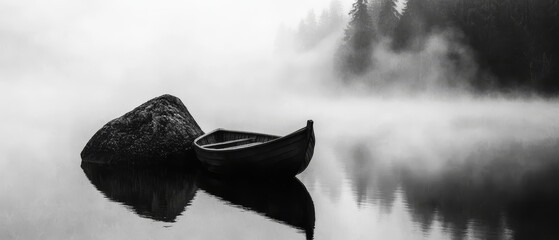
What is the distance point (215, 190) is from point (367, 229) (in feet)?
17.0

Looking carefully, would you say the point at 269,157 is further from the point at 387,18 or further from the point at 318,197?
the point at 387,18

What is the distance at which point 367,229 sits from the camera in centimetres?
Result: 934

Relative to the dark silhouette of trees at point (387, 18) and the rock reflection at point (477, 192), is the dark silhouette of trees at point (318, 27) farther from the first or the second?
the rock reflection at point (477, 192)

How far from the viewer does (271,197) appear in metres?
11.9

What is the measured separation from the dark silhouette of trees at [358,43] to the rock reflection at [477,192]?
1443 inches

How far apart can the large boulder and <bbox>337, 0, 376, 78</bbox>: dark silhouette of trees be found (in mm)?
40923

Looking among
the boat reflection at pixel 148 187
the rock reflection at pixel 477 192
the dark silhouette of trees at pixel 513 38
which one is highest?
the dark silhouette of trees at pixel 513 38

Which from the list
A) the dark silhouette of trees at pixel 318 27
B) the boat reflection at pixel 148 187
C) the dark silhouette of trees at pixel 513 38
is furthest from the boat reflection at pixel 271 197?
the dark silhouette of trees at pixel 318 27

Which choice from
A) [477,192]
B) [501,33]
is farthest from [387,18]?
[477,192]

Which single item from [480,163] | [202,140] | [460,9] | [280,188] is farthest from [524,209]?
[460,9]

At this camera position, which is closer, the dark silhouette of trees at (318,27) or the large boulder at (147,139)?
the large boulder at (147,139)

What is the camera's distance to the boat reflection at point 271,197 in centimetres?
1020

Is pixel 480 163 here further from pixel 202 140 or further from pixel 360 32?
pixel 360 32

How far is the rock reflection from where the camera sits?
9367 millimetres
